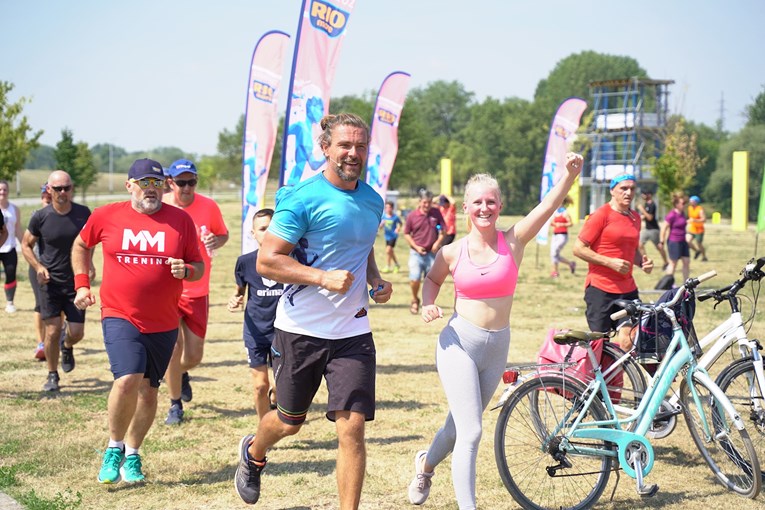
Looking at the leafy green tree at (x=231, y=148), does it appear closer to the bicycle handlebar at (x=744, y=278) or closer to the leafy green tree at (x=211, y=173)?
the leafy green tree at (x=211, y=173)

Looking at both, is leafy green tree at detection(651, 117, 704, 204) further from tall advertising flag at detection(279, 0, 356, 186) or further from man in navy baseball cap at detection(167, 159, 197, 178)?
man in navy baseball cap at detection(167, 159, 197, 178)

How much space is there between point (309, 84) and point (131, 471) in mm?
5504

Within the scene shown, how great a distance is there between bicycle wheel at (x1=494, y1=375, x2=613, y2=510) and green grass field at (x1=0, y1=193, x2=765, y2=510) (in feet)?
0.85

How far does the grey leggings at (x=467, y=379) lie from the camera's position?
457 cm

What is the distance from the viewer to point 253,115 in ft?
39.5

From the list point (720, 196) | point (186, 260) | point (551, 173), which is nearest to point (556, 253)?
point (551, 173)

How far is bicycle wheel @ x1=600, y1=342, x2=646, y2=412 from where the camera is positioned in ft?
17.6

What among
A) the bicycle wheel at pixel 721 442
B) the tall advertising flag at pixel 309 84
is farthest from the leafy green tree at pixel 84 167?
the bicycle wheel at pixel 721 442

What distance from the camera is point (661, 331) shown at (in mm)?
5422

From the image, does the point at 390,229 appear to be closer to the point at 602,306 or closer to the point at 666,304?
the point at 602,306

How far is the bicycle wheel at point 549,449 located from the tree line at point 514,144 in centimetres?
3153

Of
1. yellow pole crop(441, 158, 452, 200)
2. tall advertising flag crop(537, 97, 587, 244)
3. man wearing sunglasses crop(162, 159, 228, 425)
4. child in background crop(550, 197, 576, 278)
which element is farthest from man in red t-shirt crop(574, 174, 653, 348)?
yellow pole crop(441, 158, 452, 200)

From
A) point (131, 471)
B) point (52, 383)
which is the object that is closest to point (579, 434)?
point (131, 471)

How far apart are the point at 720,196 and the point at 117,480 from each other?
7583 cm
